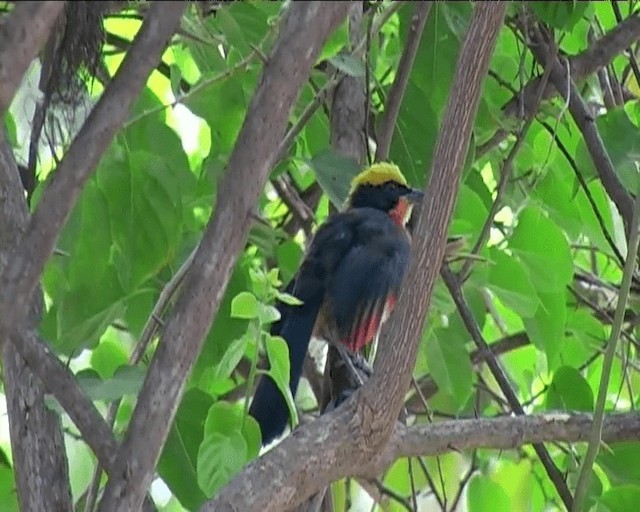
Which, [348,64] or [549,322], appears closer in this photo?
[348,64]

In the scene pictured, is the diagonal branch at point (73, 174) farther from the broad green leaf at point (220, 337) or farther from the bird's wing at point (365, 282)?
the bird's wing at point (365, 282)

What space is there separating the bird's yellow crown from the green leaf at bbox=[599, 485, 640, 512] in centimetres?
56

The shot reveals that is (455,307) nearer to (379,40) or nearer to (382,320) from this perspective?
(382,320)

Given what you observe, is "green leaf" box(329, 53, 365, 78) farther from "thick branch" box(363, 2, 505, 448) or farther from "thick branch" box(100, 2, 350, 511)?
"thick branch" box(100, 2, 350, 511)

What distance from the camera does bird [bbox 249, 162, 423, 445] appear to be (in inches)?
70.5

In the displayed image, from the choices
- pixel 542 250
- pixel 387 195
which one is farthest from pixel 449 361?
pixel 387 195

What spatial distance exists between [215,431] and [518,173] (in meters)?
0.80

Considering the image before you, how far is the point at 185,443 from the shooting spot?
140 centimetres

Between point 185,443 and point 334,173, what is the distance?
34 centimetres

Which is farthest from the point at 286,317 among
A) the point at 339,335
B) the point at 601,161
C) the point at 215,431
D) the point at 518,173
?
the point at 215,431

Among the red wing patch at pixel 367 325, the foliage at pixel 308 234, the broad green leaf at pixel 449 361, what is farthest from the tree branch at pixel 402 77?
the red wing patch at pixel 367 325

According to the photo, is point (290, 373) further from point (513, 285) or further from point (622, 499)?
point (622, 499)

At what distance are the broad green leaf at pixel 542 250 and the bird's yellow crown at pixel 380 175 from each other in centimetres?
23

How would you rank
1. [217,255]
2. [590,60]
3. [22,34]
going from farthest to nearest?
[590,60], [217,255], [22,34]
